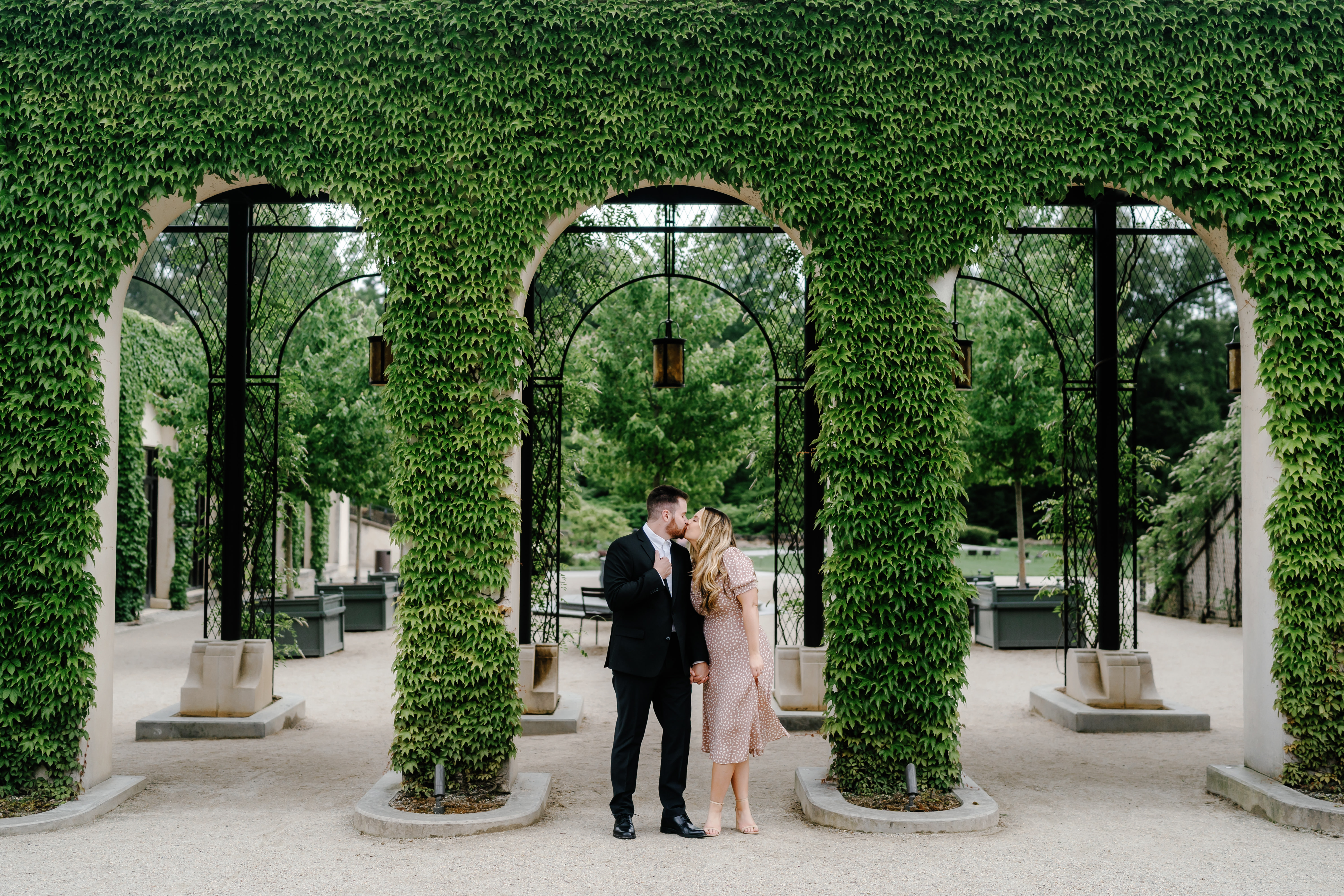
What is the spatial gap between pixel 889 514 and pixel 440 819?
10.6 ft

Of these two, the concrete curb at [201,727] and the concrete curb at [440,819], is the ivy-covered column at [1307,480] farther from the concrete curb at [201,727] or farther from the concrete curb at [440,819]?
the concrete curb at [201,727]

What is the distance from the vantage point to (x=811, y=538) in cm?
869

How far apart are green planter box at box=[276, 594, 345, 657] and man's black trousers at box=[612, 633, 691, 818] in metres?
8.04

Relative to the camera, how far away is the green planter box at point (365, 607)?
1502cm

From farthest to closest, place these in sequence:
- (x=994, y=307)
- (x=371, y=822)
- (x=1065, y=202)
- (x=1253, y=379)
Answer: (x=994, y=307) < (x=1065, y=202) < (x=1253, y=379) < (x=371, y=822)

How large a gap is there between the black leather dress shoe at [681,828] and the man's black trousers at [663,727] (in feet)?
0.09

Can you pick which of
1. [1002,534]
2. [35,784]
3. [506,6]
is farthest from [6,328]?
[1002,534]

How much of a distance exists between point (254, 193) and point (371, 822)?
5514mm

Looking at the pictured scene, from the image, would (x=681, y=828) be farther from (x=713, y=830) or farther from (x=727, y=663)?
(x=727, y=663)

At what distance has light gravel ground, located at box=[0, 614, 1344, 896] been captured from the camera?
4.84 m

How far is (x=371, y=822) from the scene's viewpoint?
563cm

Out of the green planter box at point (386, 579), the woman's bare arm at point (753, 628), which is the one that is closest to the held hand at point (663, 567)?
the woman's bare arm at point (753, 628)

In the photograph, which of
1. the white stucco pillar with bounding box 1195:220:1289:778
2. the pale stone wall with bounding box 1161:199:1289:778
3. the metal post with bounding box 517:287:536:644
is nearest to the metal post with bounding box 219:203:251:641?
the metal post with bounding box 517:287:536:644

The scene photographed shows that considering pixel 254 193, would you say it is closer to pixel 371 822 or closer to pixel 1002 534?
pixel 371 822
